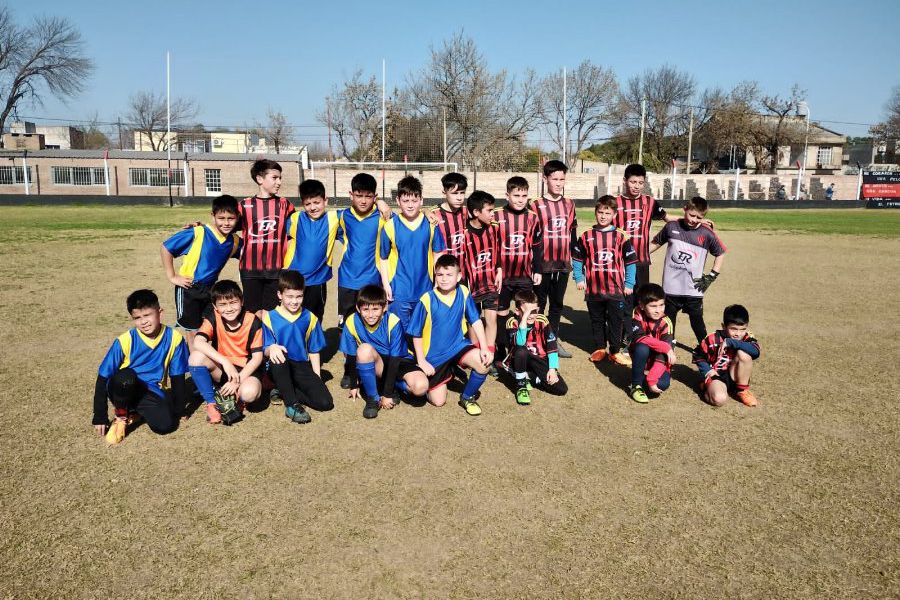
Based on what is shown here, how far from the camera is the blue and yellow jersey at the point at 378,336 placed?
16.4 ft

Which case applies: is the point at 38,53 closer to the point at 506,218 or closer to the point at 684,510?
the point at 506,218

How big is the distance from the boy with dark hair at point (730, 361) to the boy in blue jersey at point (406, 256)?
8.20ft

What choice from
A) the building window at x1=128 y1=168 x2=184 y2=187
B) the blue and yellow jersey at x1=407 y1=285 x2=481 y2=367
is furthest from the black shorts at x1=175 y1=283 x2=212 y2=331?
the building window at x1=128 y1=168 x2=184 y2=187

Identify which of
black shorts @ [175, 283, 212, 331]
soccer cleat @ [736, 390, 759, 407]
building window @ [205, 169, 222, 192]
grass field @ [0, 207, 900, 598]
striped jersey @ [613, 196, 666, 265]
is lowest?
grass field @ [0, 207, 900, 598]

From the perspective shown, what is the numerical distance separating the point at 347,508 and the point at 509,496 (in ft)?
2.96

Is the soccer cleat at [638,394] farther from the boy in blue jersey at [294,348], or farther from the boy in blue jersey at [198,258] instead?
the boy in blue jersey at [198,258]

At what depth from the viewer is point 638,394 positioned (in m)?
5.18

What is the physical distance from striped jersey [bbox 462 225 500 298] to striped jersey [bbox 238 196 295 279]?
168cm

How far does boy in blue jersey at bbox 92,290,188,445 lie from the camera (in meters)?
4.28

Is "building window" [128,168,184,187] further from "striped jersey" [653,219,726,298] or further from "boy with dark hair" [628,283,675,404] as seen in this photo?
"boy with dark hair" [628,283,675,404]

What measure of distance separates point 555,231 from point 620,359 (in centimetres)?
146

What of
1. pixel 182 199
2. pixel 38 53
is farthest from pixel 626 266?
pixel 38 53

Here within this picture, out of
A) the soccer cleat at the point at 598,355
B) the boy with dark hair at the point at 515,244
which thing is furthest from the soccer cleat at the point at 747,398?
the boy with dark hair at the point at 515,244

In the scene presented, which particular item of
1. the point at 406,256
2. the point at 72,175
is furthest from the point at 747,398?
the point at 72,175
